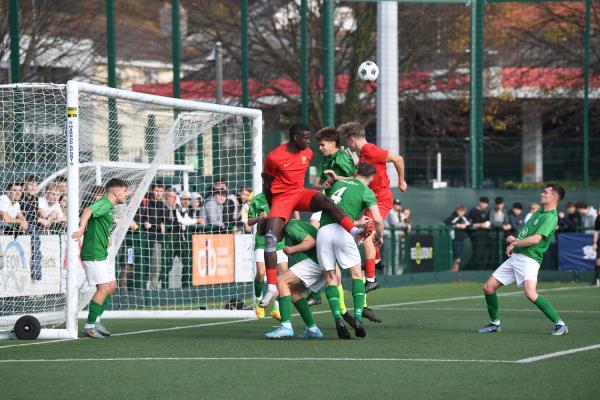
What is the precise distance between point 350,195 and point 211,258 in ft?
20.4

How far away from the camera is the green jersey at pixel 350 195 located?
12289 millimetres

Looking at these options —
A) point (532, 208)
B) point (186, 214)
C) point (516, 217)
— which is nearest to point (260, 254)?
point (186, 214)

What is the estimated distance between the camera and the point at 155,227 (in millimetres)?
18266

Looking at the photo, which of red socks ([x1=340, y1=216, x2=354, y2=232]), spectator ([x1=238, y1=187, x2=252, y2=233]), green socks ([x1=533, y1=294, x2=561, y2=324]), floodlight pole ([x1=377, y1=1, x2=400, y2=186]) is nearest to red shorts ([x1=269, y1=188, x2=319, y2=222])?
red socks ([x1=340, y1=216, x2=354, y2=232])

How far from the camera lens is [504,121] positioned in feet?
152

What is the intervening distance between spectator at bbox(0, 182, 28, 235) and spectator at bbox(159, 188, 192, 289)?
3.58 m

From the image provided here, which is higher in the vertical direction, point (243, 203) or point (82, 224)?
point (243, 203)

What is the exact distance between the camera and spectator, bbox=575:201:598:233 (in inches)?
1022

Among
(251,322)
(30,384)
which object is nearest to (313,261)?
(251,322)

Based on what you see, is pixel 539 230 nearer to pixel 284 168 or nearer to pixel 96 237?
pixel 284 168

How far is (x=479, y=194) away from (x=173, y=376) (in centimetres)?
1762

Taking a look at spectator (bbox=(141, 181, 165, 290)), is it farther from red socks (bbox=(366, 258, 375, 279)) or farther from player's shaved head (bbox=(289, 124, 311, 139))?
player's shaved head (bbox=(289, 124, 311, 139))

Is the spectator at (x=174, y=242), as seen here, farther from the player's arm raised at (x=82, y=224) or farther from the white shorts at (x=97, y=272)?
the player's arm raised at (x=82, y=224)

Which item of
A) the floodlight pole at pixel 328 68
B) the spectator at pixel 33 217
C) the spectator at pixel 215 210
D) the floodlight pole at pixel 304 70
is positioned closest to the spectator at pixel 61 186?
the spectator at pixel 33 217
